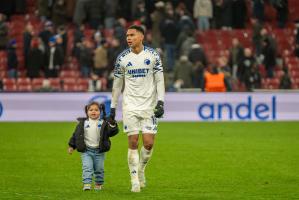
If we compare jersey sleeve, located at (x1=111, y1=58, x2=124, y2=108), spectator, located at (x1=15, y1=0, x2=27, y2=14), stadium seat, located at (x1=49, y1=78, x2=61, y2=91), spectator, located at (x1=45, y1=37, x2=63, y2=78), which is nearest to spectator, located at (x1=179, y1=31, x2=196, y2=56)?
spectator, located at (x1=45, y1=37, x2=63, y2=78)

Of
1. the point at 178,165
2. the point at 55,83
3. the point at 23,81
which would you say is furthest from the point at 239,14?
the point at 178,165

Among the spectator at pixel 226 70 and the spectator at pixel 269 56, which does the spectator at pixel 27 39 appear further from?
the spectator at pixel 269 56

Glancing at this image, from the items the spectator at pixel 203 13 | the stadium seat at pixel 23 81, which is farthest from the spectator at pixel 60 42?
the spectator at pixel 203 13

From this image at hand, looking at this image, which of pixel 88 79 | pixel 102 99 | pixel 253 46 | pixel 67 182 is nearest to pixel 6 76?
pixel 88 79

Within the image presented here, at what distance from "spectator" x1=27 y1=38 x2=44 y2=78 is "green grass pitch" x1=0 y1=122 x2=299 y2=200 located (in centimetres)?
568

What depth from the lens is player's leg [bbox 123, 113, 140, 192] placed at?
12.3 meters

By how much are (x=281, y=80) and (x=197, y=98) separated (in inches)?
173

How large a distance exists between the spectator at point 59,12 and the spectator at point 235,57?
253 inches

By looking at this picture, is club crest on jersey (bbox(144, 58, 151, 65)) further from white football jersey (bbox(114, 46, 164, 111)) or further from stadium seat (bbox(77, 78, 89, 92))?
stadium seat (bbox(77, 78, 89, 92))

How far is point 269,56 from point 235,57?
1461mm

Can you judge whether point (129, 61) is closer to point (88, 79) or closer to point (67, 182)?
point (67, 182)

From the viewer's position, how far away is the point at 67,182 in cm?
1361

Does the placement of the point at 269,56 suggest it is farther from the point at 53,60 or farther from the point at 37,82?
the point at 37,82

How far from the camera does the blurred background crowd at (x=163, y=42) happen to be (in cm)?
3073
